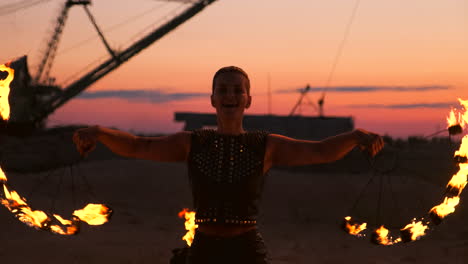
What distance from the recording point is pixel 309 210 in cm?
1535

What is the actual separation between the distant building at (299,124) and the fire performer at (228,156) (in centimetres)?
2416

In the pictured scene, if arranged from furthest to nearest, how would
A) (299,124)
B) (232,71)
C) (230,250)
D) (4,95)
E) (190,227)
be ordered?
(299,124) < (190,227) < (4,95) < (232,71) < (230,250)

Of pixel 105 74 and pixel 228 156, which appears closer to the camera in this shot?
pixel 228 156

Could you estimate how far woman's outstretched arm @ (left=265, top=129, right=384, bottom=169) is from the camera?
13.4 feet

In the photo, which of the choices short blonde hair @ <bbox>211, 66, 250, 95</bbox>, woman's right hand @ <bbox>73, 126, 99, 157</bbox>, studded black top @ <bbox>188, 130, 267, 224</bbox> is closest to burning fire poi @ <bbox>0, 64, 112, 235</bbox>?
woman's right hand @ <bbox>73, 126, 99, 157</bbox>

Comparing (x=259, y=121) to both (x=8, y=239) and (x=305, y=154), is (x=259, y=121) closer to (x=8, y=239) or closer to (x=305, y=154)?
(x=8, y=239)

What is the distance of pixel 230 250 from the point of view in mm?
3939

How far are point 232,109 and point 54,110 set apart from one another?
1345 inches

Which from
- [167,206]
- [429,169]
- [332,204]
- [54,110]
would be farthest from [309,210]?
[54,110]

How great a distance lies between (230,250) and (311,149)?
99 cm

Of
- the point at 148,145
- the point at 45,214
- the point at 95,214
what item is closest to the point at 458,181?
the point at 148,145

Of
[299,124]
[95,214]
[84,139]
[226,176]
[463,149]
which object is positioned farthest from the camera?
[299,124]

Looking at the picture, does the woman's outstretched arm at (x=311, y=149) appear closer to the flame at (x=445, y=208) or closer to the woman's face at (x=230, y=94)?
the woman's face at (x=230, y=94)

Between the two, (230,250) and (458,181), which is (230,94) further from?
(458,181)
